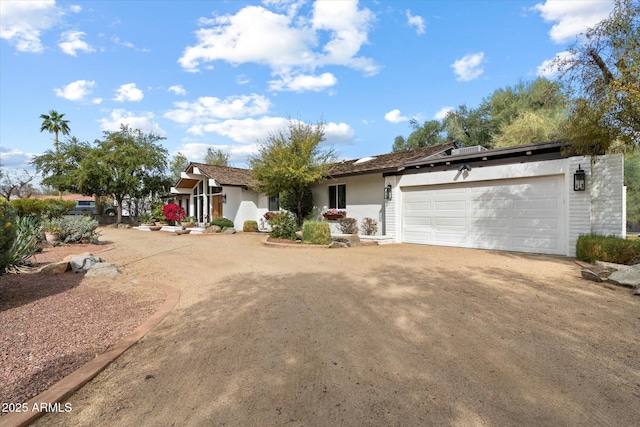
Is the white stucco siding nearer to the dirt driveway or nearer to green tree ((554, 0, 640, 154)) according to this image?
green tree ((554, 0, 640, 154))

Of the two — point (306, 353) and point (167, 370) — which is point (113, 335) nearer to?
point (167, 370)

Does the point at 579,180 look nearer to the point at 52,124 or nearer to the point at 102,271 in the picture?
the point at 102,271

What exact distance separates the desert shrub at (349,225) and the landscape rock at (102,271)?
32.5 feet

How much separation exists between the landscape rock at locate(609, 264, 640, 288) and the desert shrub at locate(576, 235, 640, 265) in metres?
1.70

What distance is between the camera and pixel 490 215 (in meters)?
10.9

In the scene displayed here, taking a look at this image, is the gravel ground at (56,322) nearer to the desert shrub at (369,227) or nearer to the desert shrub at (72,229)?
the desert shrub at (72,229)

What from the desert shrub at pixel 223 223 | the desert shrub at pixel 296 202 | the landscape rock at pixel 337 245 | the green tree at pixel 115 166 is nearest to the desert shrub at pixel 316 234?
the landscape rock at pixel 337 245

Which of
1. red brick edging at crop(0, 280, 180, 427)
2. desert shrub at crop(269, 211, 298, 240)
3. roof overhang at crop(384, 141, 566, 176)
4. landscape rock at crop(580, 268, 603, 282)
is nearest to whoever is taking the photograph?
red brick edging at crop(0, 280, 180, 427)

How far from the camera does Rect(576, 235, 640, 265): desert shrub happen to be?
23.9ft

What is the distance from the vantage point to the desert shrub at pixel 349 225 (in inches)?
590

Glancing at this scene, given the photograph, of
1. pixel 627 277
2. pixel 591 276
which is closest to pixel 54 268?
pixel 591 276

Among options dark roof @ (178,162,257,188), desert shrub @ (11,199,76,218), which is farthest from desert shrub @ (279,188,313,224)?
desert shrub @ (11,199,76,218)

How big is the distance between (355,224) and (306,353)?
1197cm

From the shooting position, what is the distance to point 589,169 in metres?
8.87
